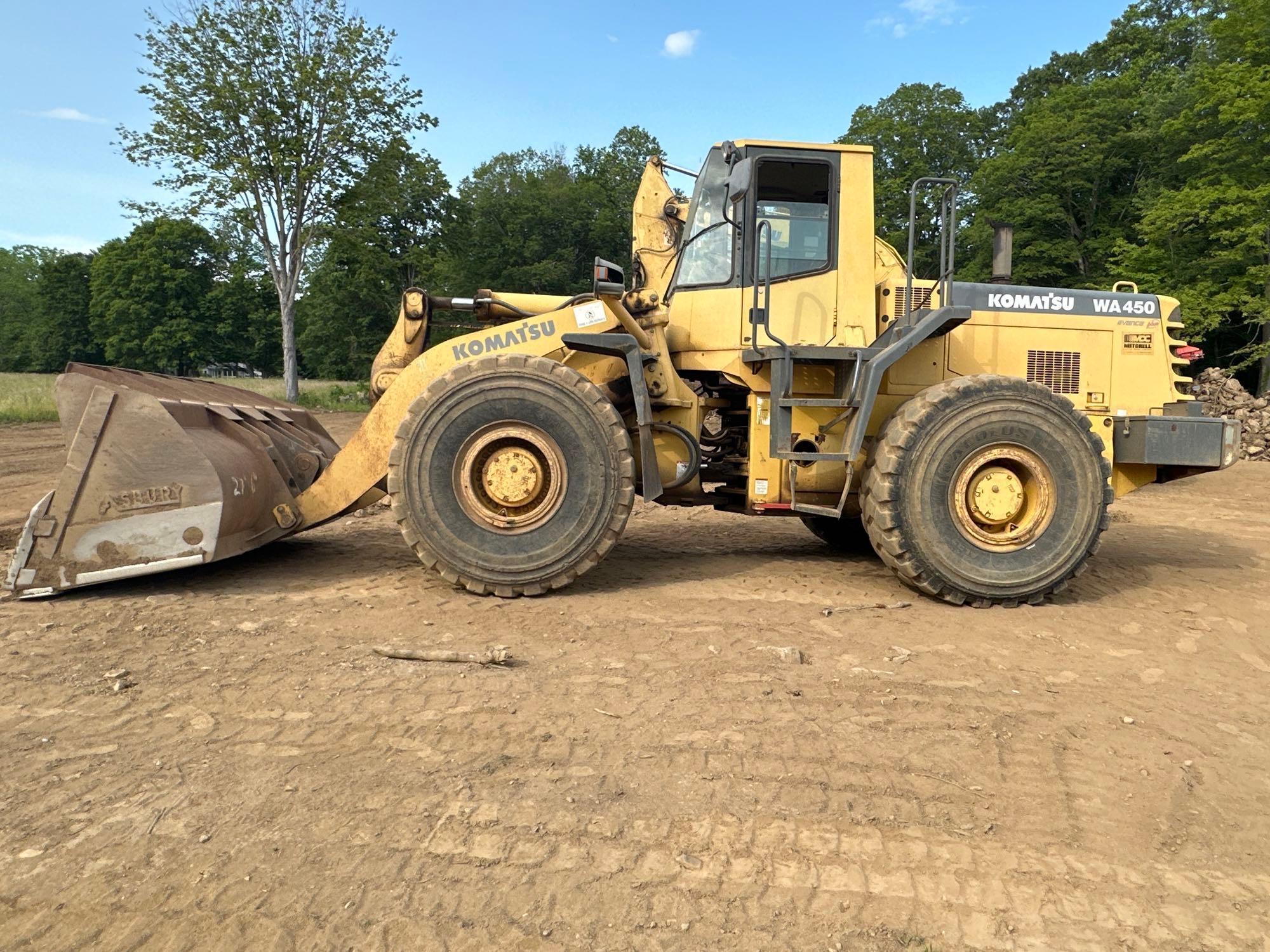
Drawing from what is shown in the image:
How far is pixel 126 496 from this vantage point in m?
4.70

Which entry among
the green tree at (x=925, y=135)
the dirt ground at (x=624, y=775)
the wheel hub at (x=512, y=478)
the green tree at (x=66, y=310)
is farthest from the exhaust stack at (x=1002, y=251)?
the green tree at (x=66, y=310)

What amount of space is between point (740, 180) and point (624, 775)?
365cm

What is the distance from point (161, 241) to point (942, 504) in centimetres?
6109

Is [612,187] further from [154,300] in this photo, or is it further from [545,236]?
[154,300]

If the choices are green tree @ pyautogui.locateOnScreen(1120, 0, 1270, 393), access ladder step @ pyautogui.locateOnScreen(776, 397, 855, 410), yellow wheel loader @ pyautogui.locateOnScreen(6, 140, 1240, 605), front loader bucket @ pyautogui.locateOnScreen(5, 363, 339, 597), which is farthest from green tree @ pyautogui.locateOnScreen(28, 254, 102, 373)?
access ladder step @ pyautogui.locateOnScreen(776, 397, 855, 410)

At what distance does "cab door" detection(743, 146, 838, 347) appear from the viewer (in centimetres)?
561

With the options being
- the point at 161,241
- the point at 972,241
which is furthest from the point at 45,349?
the point at 972,241

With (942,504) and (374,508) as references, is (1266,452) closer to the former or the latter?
(942,504)

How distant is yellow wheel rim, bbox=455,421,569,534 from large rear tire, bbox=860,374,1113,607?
202 cm

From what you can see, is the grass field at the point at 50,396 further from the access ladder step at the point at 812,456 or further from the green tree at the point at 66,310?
the green tree at the point at 66,310

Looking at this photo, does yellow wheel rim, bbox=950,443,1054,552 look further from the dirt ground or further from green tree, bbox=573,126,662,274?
green tree, bbox=573,126,662,274

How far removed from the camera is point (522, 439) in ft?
17.0

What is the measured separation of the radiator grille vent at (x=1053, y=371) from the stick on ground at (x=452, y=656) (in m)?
4.34

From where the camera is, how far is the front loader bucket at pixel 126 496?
4625mm
